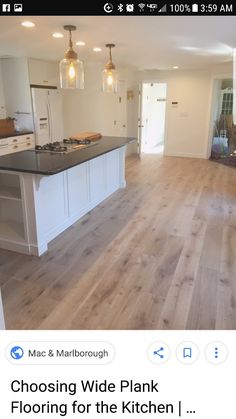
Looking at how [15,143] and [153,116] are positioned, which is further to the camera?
[153,116]

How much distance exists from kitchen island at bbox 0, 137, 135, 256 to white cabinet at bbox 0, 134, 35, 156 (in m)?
2.13

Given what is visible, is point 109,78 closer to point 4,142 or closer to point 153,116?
point 4,142

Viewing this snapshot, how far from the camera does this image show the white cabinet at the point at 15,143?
5.16 metres

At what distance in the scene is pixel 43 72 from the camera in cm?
568

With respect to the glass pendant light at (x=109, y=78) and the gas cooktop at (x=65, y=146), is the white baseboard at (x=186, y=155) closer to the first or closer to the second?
the gas cooktop at (x=65, y=146)

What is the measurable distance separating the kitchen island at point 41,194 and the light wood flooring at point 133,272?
0.42 feet

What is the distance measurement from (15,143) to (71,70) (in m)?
2.88

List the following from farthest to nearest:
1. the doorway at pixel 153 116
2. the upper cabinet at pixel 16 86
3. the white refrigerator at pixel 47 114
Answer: the doorway at pixel 153 116 → the white refrigerator at pixel 47 114 → the upper cabinet at pixel 16 86

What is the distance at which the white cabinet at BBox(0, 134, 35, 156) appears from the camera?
5.16 m

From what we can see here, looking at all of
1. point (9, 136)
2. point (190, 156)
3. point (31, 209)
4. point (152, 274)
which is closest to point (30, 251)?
point (31, 209)
